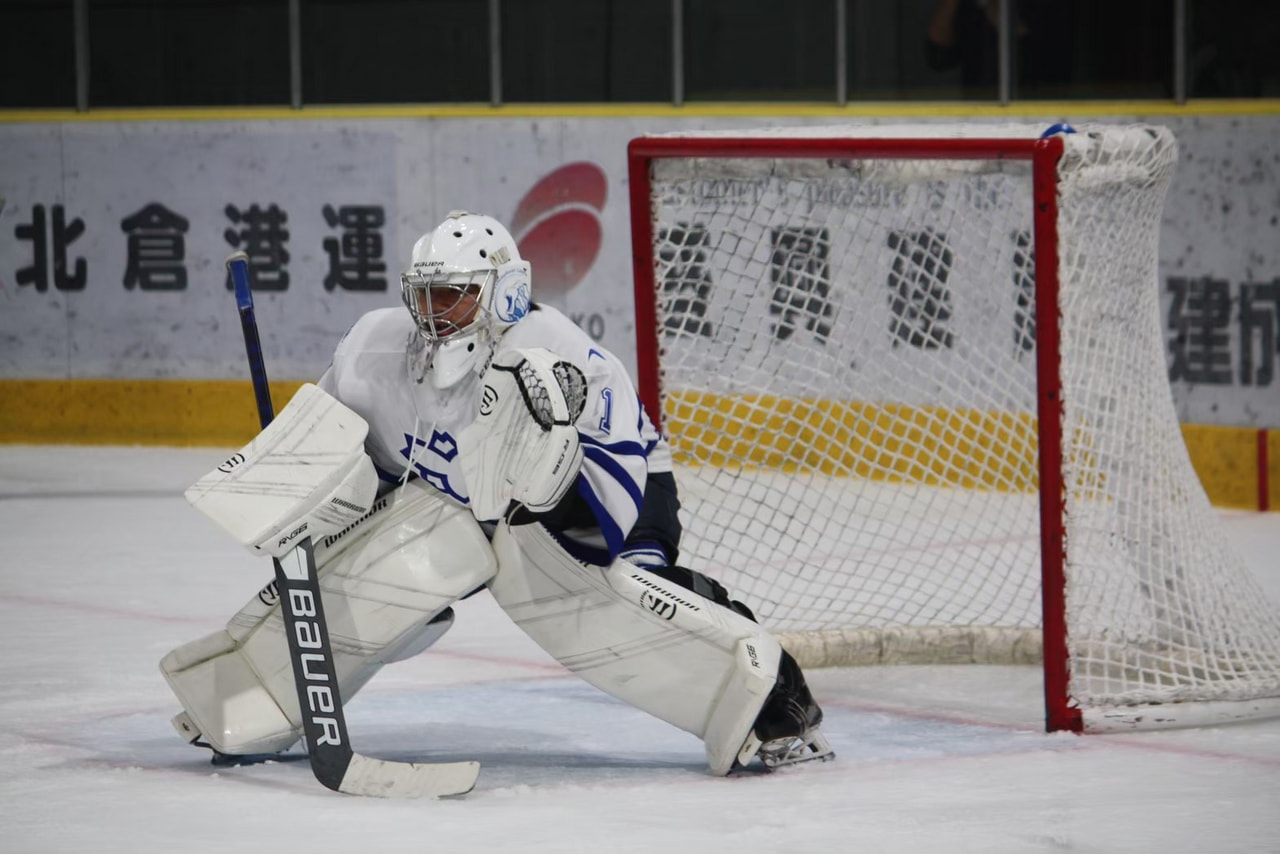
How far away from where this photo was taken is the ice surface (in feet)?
9.45

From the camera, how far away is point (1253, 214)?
622 centimetres

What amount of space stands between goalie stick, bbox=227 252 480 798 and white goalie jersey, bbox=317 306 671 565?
20 centimetres

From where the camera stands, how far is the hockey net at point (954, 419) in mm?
3631

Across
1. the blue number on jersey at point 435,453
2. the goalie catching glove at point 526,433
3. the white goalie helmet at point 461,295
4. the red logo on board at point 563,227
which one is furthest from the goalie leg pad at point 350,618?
the red logo on board at point 563,227

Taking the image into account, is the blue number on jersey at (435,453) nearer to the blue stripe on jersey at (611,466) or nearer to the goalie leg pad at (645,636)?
the goalie leg pad at (645,636)

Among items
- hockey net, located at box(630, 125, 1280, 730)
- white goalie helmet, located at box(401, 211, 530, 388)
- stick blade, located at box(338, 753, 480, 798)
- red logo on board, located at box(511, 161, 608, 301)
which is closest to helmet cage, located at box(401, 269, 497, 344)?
white goalie helmet, located at box(401, 211, 530, 388)

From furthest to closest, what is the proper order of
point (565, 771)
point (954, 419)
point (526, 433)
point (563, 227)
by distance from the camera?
point (563, 227) → point (954, 419) → point (565, 771) → point (526, 433)

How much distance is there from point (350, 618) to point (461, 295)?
52 cm

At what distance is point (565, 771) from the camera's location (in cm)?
332

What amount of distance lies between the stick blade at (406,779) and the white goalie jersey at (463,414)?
38cm

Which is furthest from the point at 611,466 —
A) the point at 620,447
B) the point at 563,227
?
the point at 563,227

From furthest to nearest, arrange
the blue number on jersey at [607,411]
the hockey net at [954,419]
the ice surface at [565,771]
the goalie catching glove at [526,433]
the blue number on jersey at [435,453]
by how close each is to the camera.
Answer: the hockey net at [954,419]
the blue number on jersey at [435,453]
the blue number on jersey at [607,411]
the goalie catching glove at [526,433]
the ice surface at [565,771]

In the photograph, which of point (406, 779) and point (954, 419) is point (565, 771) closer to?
point (406, 779)

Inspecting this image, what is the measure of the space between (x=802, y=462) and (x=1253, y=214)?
208 centimetres
